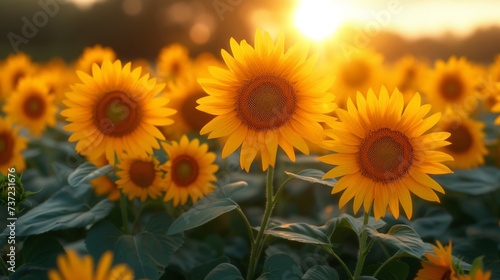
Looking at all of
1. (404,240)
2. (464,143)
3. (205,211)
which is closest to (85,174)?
(205,211)

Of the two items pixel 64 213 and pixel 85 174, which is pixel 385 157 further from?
pixel 64 213

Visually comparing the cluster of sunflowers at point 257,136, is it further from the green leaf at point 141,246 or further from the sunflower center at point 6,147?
the green leaf at point 141,246

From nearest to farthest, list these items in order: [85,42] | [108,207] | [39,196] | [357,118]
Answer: [357,118] < [108,207] < [39,196] < [85,42]

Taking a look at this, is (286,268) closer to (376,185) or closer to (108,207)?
(376,185)

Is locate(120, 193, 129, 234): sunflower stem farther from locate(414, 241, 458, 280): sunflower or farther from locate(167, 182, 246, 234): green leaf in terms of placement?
locate(414, 241, 458, 280): sunflower

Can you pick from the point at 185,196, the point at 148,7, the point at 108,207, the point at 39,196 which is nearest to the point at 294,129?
the point at 185,196
